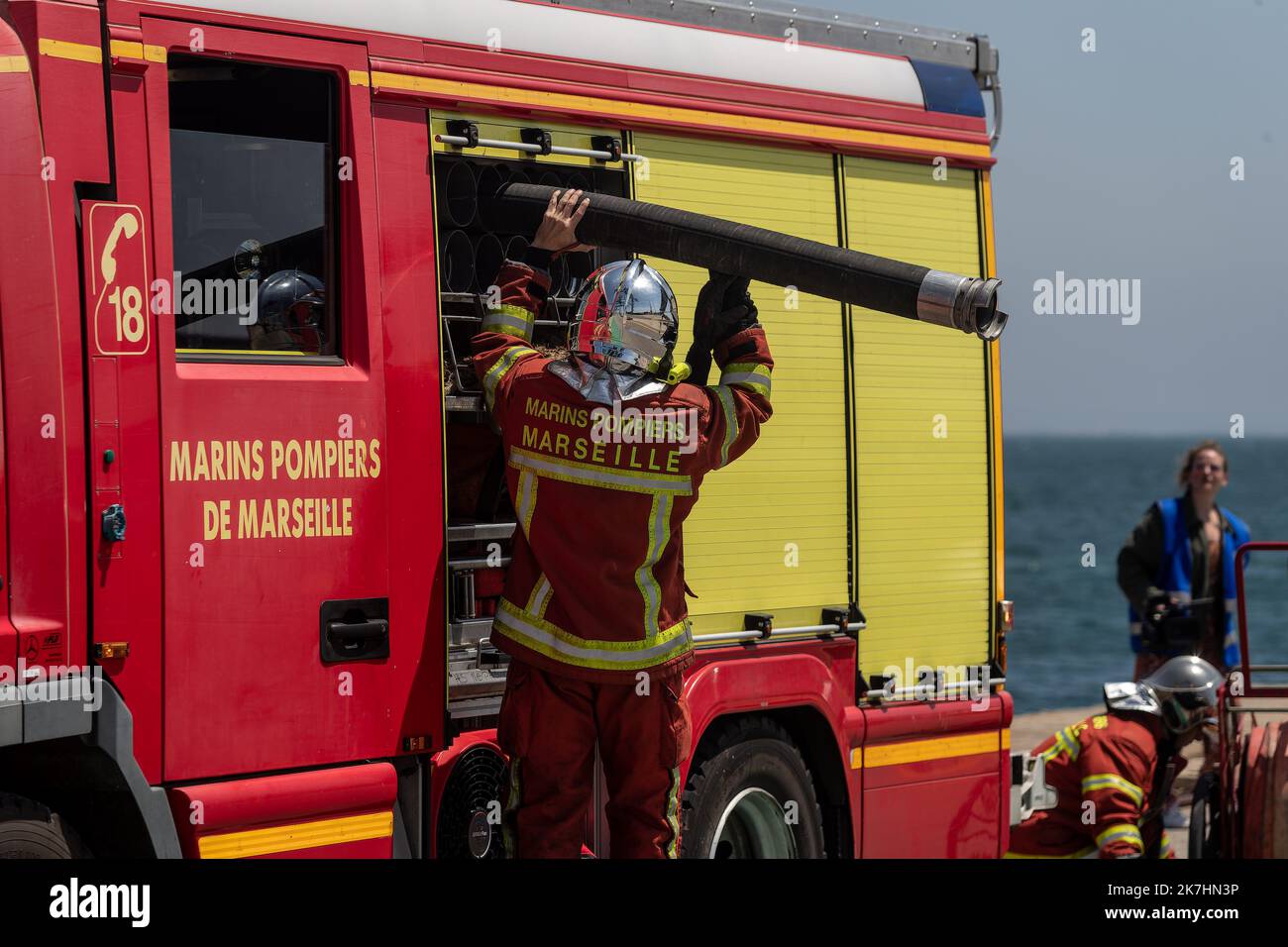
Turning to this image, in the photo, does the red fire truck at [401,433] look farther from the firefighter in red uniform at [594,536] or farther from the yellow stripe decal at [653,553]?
the yellow stripe decal at [653,553]

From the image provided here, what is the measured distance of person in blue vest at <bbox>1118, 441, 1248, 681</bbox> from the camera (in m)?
9.95

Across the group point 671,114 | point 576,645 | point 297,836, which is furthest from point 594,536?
point 671,114

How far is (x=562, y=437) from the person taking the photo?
560 centimetres

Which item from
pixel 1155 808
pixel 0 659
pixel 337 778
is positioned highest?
pixel 0 659

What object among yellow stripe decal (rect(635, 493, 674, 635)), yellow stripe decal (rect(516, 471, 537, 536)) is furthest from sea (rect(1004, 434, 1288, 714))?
yellow stripe decal (rect(516, 471, 537, 536))

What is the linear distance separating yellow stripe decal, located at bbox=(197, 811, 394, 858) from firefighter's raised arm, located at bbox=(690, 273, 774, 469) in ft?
4.84

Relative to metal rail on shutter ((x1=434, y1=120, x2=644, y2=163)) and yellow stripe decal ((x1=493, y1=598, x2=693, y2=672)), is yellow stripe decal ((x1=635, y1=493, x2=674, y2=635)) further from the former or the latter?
metal rail on shutter ((x1=434, y1=120, x2=644, y2=163))

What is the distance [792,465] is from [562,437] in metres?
1.44

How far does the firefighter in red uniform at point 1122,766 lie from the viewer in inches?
278

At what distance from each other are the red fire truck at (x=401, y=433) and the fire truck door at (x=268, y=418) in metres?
0.01
